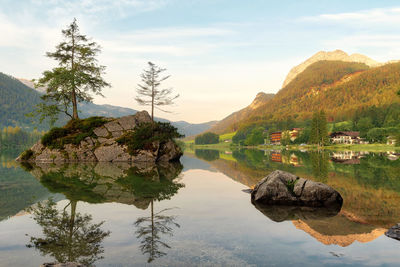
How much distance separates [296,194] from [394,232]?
5.35 metres

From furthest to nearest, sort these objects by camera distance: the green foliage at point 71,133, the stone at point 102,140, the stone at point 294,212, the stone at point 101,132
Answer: the stone at point 101,132 < the stone at point 102,140 < the green foliage at point 71,133 < the stone at point 294,212

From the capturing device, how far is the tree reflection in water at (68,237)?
7.19 meters

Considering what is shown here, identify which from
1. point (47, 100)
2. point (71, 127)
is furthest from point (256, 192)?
point (47, 100)

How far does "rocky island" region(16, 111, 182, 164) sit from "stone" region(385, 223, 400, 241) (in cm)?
3576

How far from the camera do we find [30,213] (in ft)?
38.8

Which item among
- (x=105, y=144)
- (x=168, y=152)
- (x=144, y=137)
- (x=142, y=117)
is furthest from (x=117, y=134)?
(x=168, y=152)

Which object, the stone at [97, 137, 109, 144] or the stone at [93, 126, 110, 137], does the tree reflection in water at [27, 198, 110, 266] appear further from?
the stone at [93, 126, 110, 137]

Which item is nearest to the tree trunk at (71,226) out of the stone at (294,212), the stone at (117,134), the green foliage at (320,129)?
the stone at (294,212)

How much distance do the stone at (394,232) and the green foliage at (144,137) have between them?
36.3m

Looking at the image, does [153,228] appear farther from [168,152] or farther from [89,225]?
[168,152]

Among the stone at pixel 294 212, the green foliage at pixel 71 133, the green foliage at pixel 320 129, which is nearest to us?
the stone at pixel 294 212

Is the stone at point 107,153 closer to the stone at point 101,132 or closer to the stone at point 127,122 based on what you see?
the stone at point 101,132

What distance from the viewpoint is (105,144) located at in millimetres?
43094

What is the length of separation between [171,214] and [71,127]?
40.0 meters
